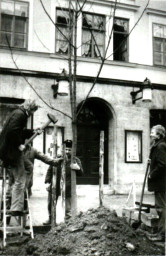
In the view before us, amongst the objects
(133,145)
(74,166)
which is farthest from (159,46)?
(74,166)

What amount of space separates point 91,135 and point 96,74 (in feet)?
7.40

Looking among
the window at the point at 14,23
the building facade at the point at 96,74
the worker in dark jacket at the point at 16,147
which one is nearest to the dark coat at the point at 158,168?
the worker in dark jacket at the point at 16,147

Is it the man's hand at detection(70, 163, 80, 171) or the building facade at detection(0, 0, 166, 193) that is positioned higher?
the building facade at detection(0, 0, 166, 193)

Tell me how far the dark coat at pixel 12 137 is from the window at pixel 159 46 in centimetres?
906

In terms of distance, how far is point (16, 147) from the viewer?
550 cm

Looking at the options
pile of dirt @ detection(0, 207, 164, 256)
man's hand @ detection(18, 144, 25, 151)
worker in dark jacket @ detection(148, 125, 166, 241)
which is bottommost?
pile of dirt @ detection(0, 207, 164, 256)

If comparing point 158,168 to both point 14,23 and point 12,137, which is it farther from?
point 14,23

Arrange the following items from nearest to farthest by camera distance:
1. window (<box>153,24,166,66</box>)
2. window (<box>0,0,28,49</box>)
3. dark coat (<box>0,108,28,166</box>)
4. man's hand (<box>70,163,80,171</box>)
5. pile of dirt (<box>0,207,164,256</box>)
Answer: pile of dirt (<box>0,207,164,256</box>), dark coat (<box>0,108,28,166</box>), man's hand (<box>70,163,80,171</box>), window (<box>0,0,28,49</box>), window (<box>153,24,166,66</box>)

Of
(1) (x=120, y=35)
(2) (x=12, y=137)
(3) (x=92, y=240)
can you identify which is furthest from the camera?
(1) (x=120, y=35)

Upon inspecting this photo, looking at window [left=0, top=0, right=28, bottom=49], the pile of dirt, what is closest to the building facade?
window [left=0, top=0, right=28, bottom=49]

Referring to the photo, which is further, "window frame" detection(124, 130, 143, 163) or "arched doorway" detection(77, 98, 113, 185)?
"arched doorway" detection(77, 98, 113, 185)

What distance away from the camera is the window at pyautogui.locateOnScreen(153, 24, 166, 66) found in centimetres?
1342

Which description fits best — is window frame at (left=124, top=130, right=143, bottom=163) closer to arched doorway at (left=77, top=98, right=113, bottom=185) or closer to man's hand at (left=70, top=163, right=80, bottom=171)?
arched doorway at (left=77, top=98, right=113, bottom=185)

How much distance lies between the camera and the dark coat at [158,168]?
6121mm
